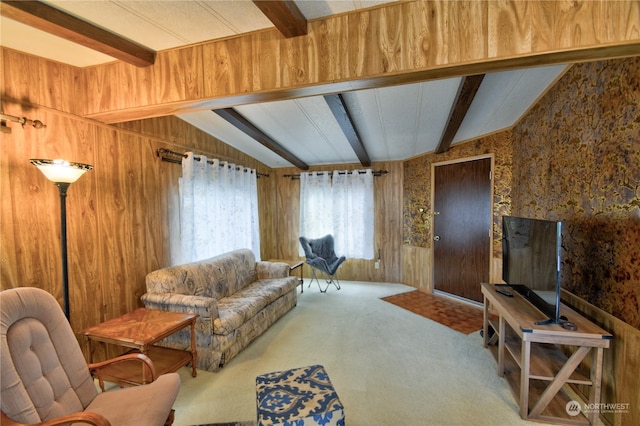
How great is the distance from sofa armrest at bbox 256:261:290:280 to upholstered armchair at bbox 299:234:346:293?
0.78 m

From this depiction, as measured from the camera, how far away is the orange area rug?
320 cm

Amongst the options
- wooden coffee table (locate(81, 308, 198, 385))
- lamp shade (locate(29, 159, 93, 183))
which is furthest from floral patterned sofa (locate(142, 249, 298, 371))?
lamp shade (locate(29, 159, 93, 183))

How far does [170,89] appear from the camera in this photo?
1.87 metres

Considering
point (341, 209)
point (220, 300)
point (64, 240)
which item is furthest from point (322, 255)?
point (64, 240)

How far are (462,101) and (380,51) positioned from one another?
1.33 metres

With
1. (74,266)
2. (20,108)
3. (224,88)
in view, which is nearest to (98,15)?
(224,88)

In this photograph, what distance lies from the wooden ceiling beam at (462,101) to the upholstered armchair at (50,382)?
291cm

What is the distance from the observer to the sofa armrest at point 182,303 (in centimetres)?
234

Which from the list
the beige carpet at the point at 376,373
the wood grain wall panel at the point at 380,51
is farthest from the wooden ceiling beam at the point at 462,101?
the beige carpet at the point at 376,373

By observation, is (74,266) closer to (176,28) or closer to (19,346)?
(19,346)

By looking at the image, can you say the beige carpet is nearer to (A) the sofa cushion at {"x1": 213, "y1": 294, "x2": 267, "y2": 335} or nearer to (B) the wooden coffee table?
(B) the wooden coffee table

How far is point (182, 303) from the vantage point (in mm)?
2371

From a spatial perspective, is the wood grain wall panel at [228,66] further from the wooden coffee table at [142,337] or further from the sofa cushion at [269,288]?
the sofa cushion at [269,288]

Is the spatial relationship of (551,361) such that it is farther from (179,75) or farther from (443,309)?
(179,75)
